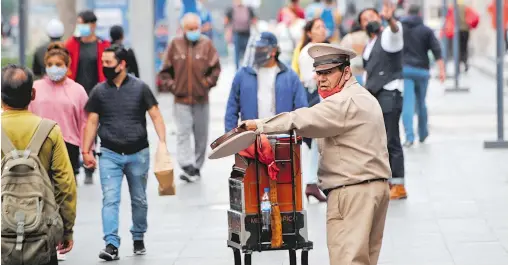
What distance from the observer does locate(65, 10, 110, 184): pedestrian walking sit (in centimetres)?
1482

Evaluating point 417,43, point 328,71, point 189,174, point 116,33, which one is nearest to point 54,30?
point 116,33

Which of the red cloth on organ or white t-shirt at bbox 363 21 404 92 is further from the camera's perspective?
white t-shirt at bbox 363 21 404 92

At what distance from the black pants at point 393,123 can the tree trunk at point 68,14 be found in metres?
11.1

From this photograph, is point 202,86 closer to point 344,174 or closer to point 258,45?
point 258,45

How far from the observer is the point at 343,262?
23.7 ft

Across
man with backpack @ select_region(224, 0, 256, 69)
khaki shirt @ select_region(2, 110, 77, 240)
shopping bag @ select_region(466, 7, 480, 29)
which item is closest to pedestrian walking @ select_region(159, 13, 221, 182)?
khaki shirt @ select_region(2, 110, 77, 240)

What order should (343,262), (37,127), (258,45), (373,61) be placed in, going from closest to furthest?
1. (343,262)
2. (37,127)
3. (258,45)
4. (373,61)

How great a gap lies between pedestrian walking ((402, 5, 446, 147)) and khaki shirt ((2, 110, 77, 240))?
31.1 ft

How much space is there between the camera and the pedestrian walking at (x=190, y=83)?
1480 centimetres

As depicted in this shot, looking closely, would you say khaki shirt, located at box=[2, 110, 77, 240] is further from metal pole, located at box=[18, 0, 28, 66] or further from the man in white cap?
metal pole, located at box=[18, 0, 28, 66]

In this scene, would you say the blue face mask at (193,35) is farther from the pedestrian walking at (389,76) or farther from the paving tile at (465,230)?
the paving tile at (465,230)

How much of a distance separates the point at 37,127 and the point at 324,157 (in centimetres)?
169

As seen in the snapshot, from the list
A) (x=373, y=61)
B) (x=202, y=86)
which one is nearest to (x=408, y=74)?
(x=202, y=86)

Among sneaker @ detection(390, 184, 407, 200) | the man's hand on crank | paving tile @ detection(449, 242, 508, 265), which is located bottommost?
paving tile @ detection(449, 242, 508, 265)
